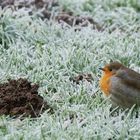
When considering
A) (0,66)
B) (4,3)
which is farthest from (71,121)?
(4,3)

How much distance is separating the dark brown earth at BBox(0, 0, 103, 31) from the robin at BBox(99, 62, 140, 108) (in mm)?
2862

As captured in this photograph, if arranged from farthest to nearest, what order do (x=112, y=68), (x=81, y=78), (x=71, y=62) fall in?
(x=71, y=62), (x=81, y=78), (x=112, y=68)

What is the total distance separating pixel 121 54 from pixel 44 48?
863 mm

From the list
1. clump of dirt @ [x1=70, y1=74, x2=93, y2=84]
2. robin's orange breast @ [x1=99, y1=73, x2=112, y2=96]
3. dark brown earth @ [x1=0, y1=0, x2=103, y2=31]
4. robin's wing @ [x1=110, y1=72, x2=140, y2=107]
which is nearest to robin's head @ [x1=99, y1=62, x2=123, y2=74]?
robin's orange breast @ [x1=99, y1=73, x2=112, y2=96]

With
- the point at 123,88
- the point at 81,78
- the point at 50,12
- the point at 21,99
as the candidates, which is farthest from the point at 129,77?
the point at 50,12

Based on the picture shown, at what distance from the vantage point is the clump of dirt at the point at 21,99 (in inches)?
214

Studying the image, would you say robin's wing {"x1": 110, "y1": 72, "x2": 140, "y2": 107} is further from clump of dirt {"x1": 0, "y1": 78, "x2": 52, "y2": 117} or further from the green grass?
clump of dirt {"x1": 0, "y1": 78, "x2": 52, "y2": 117}

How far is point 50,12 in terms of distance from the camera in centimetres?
908

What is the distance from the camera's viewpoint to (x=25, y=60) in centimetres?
692

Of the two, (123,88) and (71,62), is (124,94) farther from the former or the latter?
(71,62)

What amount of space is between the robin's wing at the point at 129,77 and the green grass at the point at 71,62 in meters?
0.25

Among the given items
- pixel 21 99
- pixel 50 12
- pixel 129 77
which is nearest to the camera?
pixel 21 99

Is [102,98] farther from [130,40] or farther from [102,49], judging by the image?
[130,40]

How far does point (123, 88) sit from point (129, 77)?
0.43ft
